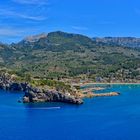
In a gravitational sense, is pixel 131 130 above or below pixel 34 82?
below

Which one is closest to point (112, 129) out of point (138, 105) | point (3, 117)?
point (3, 117)

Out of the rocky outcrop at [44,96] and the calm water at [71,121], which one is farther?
the rocky outcrop at [44,96]

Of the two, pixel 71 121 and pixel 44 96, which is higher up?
pixel 44 96

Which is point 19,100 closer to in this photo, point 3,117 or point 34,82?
point 34,82

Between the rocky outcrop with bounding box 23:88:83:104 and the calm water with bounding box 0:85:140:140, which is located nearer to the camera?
the calm water with bounding box 0:85:140:140

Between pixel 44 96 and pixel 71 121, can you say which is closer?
pixel 71 121

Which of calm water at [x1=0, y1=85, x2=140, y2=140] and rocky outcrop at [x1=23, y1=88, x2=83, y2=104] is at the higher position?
rocky outcrop at [x1=23, y1=88, x2=83, y2=104]

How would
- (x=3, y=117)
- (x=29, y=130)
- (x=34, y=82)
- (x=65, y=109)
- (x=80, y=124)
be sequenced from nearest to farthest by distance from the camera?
(x=29, y=130) → (x=80, y=124) → (x=3, y=117) → (x=65, y=109) → (x=34, y=82)

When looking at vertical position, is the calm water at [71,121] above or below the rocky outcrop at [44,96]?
below
